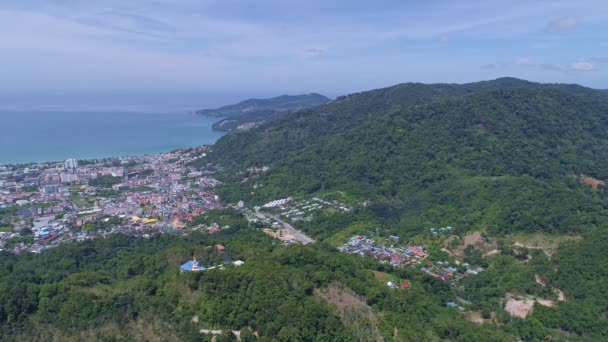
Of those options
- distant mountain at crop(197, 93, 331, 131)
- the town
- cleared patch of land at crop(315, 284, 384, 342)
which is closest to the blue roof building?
cleared patch of land at crop(315, 284, 384, 342)

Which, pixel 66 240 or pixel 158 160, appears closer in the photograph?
pixel 66 240

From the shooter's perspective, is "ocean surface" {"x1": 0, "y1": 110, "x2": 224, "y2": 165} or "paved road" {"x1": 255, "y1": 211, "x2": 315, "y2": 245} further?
"ocean surface" {"x1": 0, "y1": 110, "x2": 224, "y2": 165}

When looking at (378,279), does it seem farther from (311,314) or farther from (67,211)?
(67,211)

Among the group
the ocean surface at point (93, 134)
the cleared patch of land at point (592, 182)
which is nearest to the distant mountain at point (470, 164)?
the cleared patch of land at point (592, 182)

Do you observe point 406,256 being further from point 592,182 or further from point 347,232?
point 592,182

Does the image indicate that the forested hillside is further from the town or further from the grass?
the grass

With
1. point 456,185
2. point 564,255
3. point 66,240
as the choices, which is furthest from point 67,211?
point 564,255

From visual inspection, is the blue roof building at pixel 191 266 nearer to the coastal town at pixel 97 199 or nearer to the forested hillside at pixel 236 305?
the forested hillside at pixel 236 305
